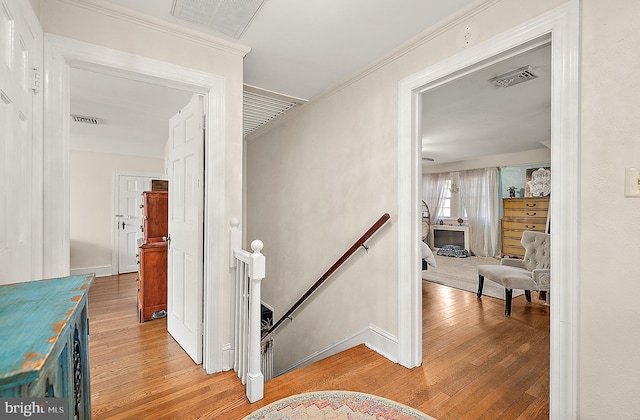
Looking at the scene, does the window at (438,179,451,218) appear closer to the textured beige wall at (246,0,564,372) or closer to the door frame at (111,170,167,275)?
the textured beige wall at (246,0,564,372)

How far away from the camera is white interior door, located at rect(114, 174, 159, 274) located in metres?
5.61

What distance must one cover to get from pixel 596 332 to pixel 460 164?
702 centimetres

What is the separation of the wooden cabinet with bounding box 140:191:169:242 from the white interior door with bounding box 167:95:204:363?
0.72m

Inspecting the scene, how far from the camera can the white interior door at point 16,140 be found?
1.03 m

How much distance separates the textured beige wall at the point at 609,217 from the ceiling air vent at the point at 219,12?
1663mm

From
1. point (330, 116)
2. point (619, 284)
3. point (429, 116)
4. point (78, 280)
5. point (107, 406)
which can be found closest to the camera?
point (78, 280)

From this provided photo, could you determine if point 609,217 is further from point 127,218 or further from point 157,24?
point 127,218

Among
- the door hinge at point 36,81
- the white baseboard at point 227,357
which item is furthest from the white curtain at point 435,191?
the door hinge at point 36,81

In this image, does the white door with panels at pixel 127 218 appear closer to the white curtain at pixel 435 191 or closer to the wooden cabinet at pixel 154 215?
the wooden cabinet at pixel 154 215

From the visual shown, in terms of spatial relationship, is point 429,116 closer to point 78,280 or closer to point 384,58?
point 384,58

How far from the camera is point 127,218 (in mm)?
5684

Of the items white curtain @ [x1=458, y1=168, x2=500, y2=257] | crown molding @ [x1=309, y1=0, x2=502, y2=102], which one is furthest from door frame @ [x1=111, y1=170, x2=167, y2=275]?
white curtain @ [x1=458, y1=168, x2=500, y2=257]

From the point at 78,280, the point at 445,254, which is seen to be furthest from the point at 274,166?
the point at 445,254

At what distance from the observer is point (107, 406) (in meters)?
1.72
